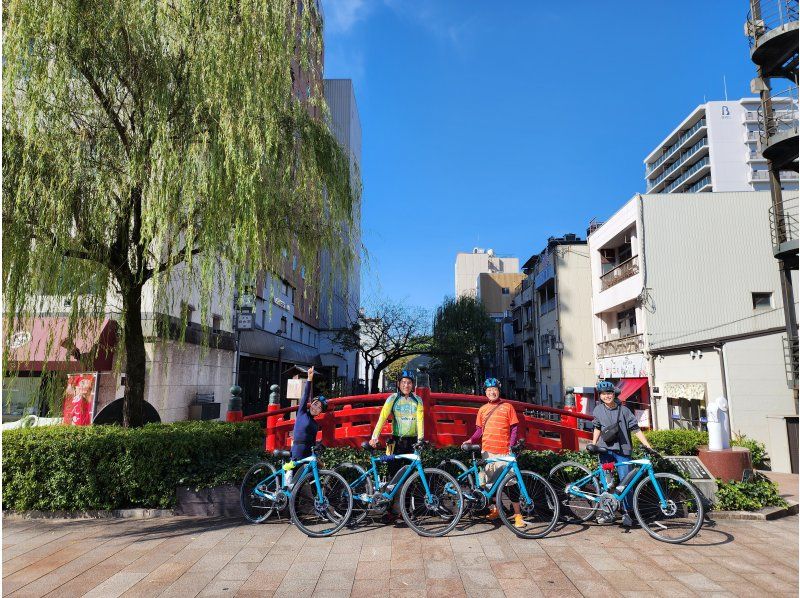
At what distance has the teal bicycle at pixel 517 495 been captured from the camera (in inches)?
250

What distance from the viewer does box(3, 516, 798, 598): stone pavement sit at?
477cm

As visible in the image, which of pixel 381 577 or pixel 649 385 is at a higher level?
pixel 649 385

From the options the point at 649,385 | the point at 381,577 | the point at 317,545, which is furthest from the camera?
the point at 649,385

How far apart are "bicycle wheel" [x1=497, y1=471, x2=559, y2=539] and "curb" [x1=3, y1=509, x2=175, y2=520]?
15.9 ft

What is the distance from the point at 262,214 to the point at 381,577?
17.1 feet

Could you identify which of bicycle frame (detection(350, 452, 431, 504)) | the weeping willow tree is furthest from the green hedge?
bicycle frame (detection(350, 452, 431, 504))

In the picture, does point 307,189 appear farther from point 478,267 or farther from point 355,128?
point 478,267

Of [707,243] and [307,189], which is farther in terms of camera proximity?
[707,243]

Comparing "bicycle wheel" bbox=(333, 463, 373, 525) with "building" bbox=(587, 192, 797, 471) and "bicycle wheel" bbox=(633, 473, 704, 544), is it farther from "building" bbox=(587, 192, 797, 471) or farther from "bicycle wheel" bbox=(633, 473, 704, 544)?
"building" bbox=(587, 192, 797, 471)

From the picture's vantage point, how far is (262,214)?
7.64 metres

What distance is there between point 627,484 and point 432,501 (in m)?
2.54

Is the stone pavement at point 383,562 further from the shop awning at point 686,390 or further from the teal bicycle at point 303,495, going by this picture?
the shop awning at point 686,390

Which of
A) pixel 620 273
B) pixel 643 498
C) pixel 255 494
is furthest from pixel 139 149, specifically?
pixel 620 273

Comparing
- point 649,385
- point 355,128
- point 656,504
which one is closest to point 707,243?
point 649,385
